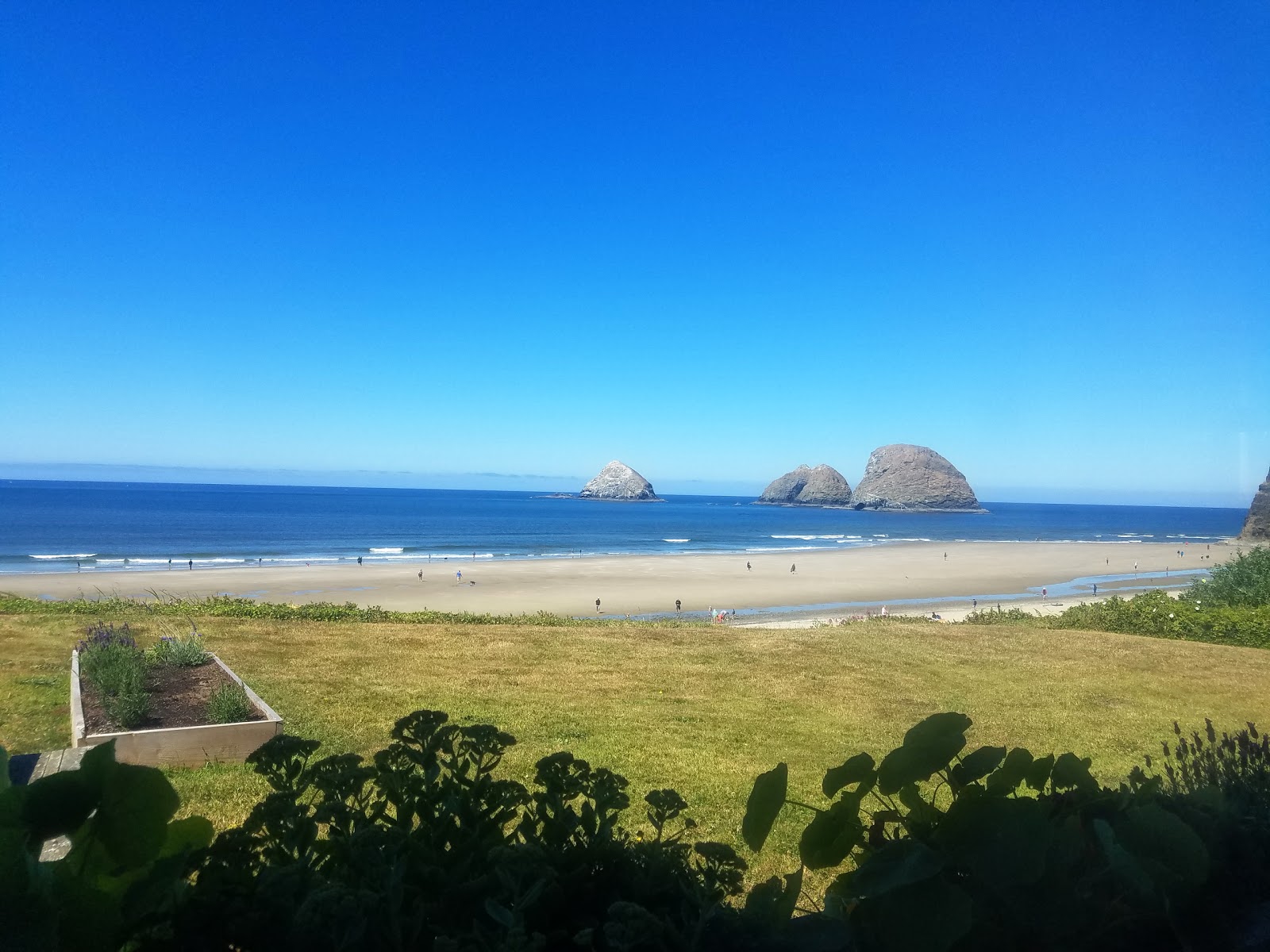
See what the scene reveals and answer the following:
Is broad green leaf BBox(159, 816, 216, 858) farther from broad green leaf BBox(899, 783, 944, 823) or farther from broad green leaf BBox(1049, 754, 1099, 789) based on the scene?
broad green leaf BBox(1049, 754, 1099, 789)

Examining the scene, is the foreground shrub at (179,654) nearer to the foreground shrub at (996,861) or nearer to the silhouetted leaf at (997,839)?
the foreground shrub at (996,861)

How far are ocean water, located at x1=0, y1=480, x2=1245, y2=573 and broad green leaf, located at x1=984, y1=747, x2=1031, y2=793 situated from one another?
44.6m

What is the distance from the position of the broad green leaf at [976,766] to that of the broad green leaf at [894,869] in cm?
12

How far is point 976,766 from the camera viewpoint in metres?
1.31

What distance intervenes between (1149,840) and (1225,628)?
53.2ft

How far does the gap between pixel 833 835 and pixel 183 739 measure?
23.8 ft

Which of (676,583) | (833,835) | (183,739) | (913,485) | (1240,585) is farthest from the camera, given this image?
(913,485)

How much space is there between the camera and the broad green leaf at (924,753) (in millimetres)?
1247

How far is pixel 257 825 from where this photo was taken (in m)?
1.18

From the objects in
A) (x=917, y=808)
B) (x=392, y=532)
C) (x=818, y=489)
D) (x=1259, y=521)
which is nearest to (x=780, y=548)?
(x=392, y=532)

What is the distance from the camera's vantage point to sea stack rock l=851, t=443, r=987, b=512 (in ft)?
527

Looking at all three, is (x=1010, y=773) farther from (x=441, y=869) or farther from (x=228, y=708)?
(x=228, y=708)

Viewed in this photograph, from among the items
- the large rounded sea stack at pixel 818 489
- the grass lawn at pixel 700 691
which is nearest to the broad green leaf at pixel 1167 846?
the grass lawn at pixel 700 691

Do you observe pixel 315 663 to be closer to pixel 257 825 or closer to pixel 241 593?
pixel 257 825
